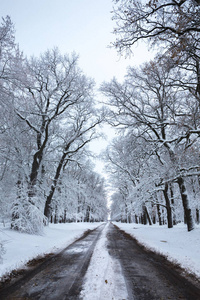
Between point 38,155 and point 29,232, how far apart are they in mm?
5448

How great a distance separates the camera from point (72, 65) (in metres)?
13.9

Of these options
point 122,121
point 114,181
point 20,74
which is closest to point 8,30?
point 20,74

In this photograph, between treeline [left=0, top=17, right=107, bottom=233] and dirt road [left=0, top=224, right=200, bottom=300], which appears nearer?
dirt road [left=0, top=224, right=200, bottom=300]

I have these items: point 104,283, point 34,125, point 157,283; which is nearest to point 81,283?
point 104,283

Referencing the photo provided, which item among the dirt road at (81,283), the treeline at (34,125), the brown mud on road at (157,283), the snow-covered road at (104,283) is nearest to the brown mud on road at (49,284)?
the dirt road at (81,283)

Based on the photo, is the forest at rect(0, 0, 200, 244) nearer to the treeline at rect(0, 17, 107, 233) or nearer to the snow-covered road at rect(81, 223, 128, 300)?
the treeline at rect(0, 17, 107, 233)

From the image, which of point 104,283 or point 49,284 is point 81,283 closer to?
point 104,283

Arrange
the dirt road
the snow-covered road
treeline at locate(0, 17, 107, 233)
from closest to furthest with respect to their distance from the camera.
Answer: the snow-covered road < the dirt road < treeline at locate(0, 17, 107, 233)

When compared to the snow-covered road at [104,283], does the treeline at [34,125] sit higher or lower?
higher

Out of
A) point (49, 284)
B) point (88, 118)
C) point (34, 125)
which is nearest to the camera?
point (49, 284)

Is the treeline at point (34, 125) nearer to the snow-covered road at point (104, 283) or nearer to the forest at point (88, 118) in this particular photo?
the forest at point (88, 118)

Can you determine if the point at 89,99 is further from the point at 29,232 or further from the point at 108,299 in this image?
the point at 108,299

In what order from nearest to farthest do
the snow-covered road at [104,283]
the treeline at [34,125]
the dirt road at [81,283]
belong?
the snow-covered road at [104,283]
the dirt road at [81,283]
the treeline at [34,125]

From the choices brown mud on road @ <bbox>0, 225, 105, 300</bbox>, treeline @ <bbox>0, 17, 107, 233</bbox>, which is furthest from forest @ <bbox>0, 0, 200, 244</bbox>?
brown mud on road @ <bbox>0, 225, 105, 300</bbox>
